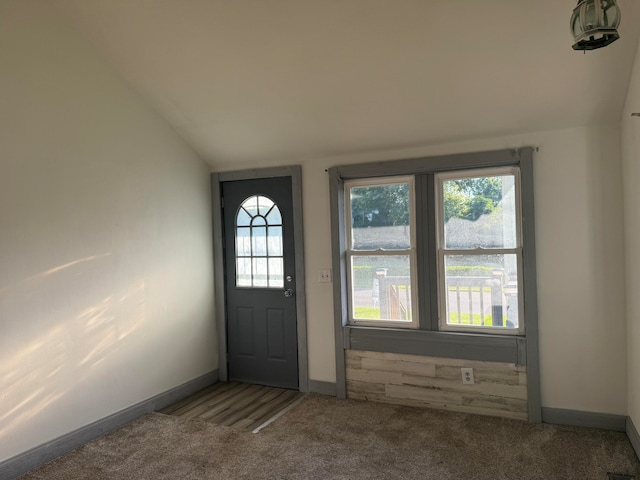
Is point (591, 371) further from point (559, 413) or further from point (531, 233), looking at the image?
point (531, 233)

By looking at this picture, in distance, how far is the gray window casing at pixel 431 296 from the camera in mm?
3354

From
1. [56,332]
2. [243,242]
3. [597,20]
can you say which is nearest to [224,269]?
[243,242]

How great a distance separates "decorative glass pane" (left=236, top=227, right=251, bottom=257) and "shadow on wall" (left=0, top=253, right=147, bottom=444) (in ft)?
3.95

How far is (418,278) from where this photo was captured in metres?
3.79

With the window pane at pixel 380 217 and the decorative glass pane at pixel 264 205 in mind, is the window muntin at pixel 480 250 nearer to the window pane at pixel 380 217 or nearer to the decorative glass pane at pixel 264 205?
the window pane at pixel 380 217

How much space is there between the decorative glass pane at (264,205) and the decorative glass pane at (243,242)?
226 mm

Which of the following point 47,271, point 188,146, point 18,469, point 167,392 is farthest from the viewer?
point 188,146

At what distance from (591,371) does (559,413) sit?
39 cm

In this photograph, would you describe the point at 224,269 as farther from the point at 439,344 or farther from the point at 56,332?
the point at 439,344

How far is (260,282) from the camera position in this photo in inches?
176

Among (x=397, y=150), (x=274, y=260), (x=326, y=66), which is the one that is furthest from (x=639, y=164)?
(x=274, y=260)

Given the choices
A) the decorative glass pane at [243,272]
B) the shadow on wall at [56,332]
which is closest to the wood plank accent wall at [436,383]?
the decorative glass pane at [243,272]

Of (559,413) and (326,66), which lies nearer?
(326,66)

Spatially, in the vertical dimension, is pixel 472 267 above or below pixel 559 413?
above
